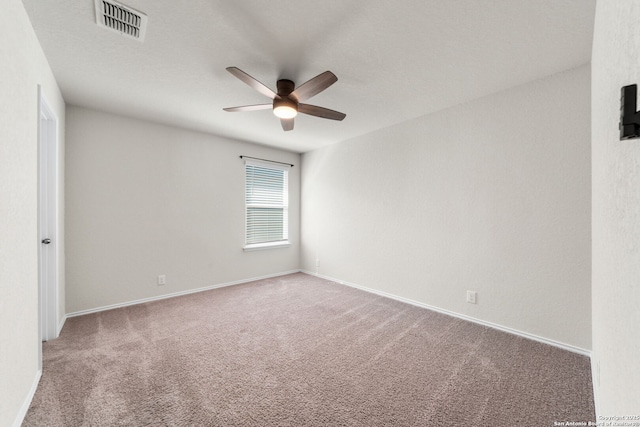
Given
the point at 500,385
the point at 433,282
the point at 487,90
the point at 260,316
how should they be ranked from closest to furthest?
the point at 500,385 < the point at 487,90 < the point at 260,316 < the point at 433,282

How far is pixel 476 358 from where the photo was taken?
2.10 meters

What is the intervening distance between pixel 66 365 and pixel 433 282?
360 cm

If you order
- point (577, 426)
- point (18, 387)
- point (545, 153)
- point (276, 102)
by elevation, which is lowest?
point (577, 426)

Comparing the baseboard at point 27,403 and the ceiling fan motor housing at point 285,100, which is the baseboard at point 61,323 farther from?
the ceiling fan motor housing at point 285,100

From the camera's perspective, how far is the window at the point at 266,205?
4520 mm

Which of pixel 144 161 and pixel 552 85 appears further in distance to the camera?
pixel 144 161

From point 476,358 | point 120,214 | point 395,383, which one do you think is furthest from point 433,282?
point 120,214

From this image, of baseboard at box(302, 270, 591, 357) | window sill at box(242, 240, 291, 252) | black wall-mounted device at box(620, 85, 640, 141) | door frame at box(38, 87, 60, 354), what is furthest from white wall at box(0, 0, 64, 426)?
baseboard at box(302, 270, 591, 357)

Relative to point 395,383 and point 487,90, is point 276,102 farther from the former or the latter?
point 395,383

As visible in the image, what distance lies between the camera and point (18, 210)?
1.49m

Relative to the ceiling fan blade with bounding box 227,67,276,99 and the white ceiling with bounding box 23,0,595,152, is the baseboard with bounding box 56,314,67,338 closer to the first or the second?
the white ceiling with bounding box 23,0,595,152

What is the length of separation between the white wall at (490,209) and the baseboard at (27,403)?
3.46 m

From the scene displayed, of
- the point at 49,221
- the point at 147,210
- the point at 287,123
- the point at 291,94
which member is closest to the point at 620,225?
the point at 291,94

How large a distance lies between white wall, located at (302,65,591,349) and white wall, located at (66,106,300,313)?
2.05 meters
